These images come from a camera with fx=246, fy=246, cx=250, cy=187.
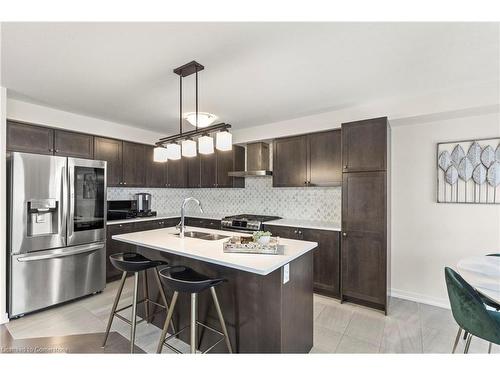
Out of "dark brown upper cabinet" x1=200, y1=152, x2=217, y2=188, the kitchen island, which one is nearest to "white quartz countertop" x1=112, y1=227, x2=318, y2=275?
the kitchen island

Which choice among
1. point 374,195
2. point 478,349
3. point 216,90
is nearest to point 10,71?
point 216,90

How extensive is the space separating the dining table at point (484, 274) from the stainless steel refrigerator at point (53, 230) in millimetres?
3904

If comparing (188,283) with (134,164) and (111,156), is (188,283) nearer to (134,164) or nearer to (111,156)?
(111,156)

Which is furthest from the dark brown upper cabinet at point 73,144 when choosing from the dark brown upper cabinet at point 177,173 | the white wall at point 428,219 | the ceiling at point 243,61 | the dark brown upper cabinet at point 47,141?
the white wall at point 428,219

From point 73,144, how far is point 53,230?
1256 mm

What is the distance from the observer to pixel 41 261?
2.81m

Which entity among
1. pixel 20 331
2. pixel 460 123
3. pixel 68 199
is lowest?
pixel 20 331

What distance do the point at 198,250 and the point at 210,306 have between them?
538mm

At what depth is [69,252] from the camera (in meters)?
3.02

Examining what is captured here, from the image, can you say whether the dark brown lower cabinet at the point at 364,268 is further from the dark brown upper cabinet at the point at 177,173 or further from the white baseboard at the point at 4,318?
the white baseboard at the point at 4,318

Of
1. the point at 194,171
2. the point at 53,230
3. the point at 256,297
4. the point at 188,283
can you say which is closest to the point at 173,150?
the point at 188,283
